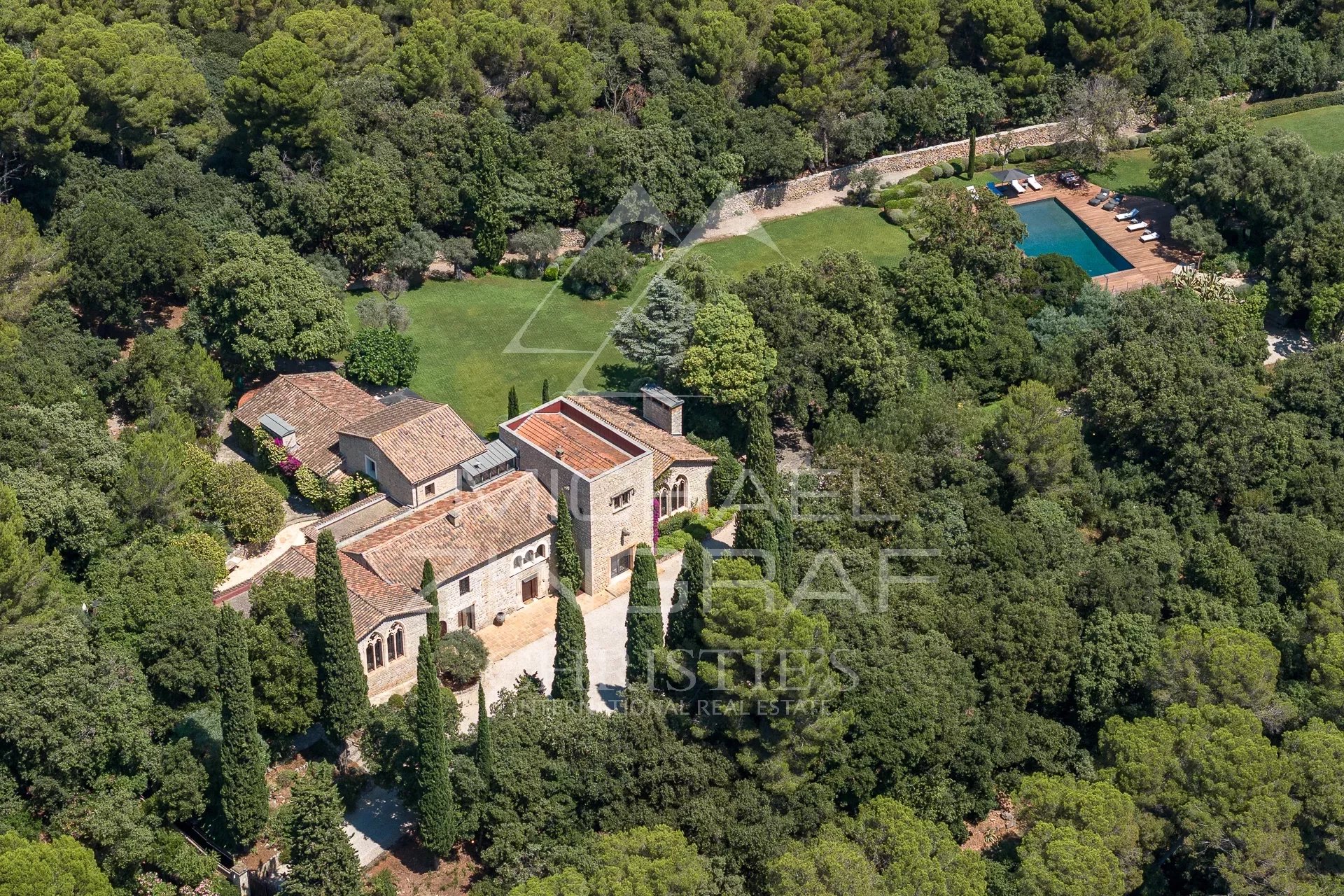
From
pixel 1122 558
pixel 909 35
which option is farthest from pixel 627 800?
pixel 909 35

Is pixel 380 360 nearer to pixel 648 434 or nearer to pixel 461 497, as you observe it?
pixel 461 497

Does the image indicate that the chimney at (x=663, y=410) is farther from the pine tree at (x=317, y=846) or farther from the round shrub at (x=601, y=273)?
the pine tree at (x=317, y=846)

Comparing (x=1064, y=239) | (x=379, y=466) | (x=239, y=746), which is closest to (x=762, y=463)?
(x=379, y=466)

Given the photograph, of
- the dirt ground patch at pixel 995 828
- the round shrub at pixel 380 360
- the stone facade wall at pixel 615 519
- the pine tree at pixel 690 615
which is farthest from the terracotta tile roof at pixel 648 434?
the dirt ground patch at pixel 995 828

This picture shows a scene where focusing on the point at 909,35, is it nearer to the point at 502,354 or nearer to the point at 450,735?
the point at 502,354

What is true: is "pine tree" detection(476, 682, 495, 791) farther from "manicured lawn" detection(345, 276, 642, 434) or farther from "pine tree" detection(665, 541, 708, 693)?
"manicured lawn" detection(345, 276, 642, 434)

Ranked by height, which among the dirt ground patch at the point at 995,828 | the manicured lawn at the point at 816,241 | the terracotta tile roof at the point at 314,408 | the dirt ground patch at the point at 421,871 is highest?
the terracotta tile roof at the point at 314,408

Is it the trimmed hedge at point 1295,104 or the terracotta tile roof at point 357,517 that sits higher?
the trimmed hedge at point 1295,104
